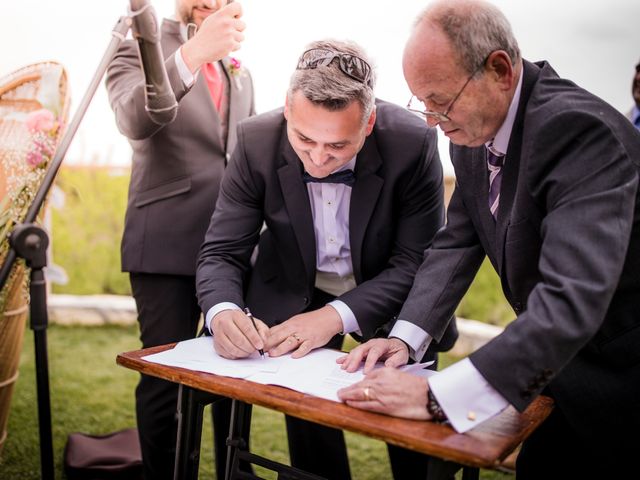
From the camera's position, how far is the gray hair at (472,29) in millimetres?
Result: 1458

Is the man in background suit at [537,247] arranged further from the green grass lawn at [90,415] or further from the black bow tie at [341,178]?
the green grass lawn at [90,415]

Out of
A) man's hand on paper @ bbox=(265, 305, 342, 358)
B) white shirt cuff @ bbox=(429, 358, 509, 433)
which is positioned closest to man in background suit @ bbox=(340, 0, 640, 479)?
white shirt cuff @ bbox=(429, 358, 509, 433)

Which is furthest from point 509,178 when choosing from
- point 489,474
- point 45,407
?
point 489,474

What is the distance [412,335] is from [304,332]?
31 cm

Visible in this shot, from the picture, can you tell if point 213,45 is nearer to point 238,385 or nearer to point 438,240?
point 438,240

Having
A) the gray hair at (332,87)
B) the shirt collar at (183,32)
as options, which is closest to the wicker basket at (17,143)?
the shirt collar at (183,32)

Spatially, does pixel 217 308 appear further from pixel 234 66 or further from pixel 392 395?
pixel 234 66

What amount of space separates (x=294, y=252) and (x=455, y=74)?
2.85 feet

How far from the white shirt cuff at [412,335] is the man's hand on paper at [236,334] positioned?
370mm

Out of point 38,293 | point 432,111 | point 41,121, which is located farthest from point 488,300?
point 38,293

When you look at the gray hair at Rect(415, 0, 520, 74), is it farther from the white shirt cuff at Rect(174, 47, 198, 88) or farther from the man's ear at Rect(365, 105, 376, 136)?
the white shirt cuff at Rect(174, 47, 198, 88)

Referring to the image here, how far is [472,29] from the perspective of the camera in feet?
4.78

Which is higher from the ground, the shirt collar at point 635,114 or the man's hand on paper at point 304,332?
the shirt collar at point 635,114

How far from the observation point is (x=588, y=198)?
1284mm
